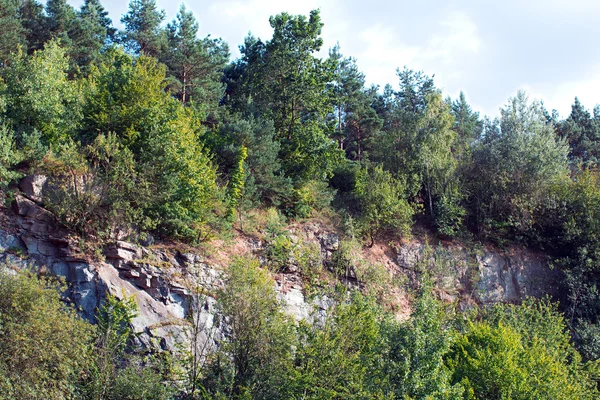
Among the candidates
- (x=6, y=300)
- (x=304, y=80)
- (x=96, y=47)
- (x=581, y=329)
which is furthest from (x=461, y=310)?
(x=96, y=47)

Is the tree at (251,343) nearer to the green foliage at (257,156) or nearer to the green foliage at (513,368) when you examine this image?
the green foliage at (513,368)

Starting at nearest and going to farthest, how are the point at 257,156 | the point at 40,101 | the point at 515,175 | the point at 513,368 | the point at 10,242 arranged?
1. the point at 10,242
2. the point at 513,368
3. the point at 40,101
4. the point at 257,156
5. the point at 515,175

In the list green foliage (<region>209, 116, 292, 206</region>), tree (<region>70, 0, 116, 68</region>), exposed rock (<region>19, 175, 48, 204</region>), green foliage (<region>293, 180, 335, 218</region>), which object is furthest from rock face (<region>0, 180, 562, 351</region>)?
tree (<region>70, 0, 116, 68</region>)

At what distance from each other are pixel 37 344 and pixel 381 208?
17631 millimetres

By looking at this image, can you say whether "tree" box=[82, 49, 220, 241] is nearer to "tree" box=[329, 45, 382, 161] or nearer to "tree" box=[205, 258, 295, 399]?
"tree" box=[205, 258, 295, 399]

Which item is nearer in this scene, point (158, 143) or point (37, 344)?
point (37, 344)

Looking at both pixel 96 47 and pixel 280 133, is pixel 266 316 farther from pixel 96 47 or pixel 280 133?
pixel 96 47

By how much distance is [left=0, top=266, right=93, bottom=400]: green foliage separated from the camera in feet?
49.2

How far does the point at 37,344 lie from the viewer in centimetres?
1531

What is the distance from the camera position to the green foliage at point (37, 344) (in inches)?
590

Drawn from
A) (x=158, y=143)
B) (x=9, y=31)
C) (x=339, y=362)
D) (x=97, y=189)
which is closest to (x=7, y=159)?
(x=97, y=189)

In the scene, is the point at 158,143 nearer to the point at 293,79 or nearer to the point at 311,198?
the point at 311,198

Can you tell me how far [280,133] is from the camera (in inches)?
1243

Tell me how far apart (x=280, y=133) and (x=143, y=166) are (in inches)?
446
